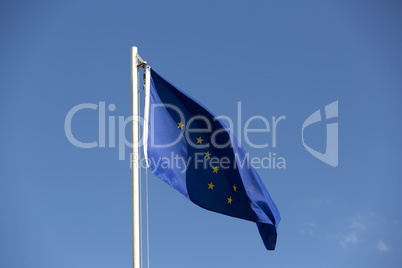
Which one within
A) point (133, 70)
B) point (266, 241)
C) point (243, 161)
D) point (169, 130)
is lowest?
point (266, 241)

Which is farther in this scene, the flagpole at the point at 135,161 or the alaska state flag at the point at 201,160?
the alaska state flag at the point at 201,160

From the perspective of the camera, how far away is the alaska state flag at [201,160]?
12875mm

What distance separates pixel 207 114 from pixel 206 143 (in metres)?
0.76

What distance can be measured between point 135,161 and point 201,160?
7.78 ft

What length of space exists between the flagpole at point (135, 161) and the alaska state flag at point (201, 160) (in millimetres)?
929

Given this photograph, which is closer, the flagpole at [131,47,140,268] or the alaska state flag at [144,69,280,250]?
the flagpole at [131,47,140,268]

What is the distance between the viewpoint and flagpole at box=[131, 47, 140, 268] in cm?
1083

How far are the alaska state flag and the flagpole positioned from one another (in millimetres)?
929

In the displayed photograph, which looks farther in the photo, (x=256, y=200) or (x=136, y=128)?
(x=256, y=200)

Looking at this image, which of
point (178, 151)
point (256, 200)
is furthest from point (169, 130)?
point (256, 200)

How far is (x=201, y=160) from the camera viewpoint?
13.4 meters

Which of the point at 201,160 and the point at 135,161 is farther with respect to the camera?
the point at 201,160

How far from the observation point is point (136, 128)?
11641mm

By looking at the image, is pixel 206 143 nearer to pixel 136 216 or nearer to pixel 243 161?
pixel 243 161
